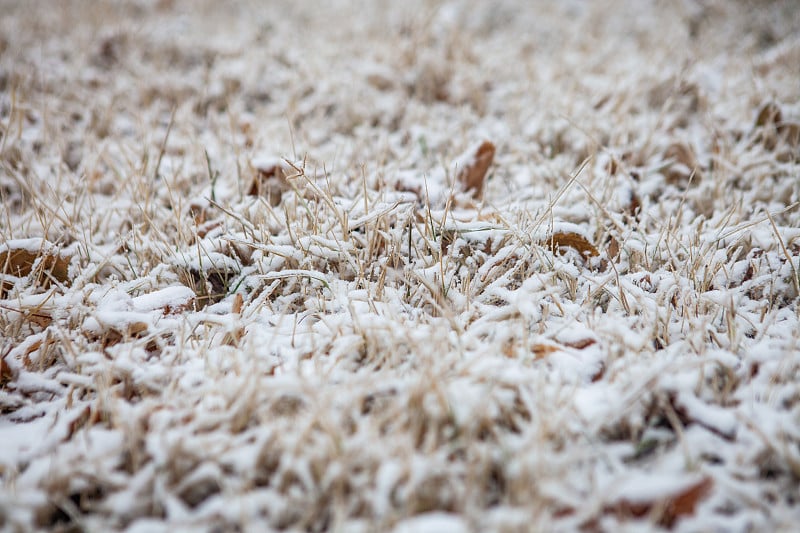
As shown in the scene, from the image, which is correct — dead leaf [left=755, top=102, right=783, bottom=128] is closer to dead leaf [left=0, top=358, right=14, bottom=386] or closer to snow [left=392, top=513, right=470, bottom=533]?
snow [left=392, top=513, right=470, bottom=533]

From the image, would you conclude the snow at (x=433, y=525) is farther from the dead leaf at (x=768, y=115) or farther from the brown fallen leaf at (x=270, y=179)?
the dead leaf at (x=768, y=115)

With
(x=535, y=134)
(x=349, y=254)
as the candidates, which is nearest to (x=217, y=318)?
(x=349, y=254)

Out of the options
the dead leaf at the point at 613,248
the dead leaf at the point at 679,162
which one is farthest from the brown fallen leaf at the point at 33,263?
the dead leaf at the point at 679,162

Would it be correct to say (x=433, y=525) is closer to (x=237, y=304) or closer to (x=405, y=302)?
(x=405, y=302)

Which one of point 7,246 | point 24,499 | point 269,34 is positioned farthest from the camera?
point 269,34

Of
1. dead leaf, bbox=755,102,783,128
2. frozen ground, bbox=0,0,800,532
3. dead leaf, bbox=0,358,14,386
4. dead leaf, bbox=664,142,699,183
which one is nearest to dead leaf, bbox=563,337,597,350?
frozen ground, bbox=0,0,800,532

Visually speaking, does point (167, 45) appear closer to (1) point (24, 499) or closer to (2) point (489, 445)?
(1) point (24, 499)

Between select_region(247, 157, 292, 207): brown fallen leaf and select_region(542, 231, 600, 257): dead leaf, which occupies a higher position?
select_region(247, 157, 292, 207): brown fallen leaf

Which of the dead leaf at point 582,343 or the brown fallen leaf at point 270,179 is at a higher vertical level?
the brown fallen leaf at point 270,179
